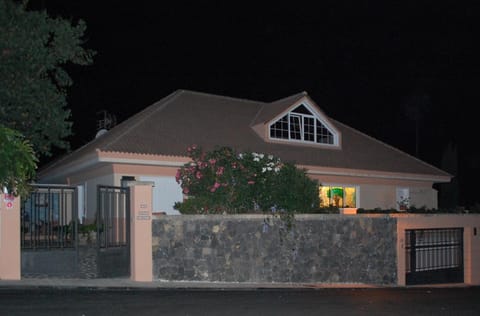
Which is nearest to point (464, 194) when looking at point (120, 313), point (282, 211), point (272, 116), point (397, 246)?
point (272, 116)

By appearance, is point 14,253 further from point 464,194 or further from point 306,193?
point 464,194

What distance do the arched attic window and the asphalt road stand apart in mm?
11723

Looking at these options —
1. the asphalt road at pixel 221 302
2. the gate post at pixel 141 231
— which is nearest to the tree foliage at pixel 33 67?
the gate post at pixel 141 231

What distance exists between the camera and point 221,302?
39.3 ft

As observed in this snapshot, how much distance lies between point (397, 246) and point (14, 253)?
11507 mm

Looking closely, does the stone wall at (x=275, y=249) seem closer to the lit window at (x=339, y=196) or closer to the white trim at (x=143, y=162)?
the white trim at (x=143, y=162)

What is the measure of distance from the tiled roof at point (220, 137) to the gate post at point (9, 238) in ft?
16.6

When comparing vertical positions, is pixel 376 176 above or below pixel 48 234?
above

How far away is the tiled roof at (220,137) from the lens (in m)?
21.6

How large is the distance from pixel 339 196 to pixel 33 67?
579 inches

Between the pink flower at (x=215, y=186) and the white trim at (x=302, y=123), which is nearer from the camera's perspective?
the pink flower at (x=215, y=186)

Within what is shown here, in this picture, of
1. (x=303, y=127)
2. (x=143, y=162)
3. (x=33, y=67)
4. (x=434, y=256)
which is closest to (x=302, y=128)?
(x=303, y=127)

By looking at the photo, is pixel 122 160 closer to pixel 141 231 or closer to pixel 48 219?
pixel 141 231

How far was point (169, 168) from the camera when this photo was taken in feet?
69.9
